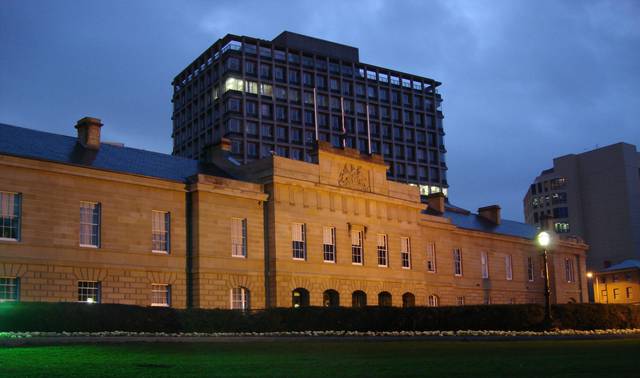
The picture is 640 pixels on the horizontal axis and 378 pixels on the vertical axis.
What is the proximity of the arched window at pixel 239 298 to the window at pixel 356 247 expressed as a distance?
30.6 ft

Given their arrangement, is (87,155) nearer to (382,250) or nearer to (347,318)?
(347,318)

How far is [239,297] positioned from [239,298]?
0.06 meters

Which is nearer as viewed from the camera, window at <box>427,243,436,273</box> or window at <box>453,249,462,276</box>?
window at <box>427,243,436,273</box>

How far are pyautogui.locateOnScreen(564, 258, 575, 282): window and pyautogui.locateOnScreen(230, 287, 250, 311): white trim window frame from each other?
146 ft

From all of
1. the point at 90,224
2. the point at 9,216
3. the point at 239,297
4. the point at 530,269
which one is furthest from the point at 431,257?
the point at 9,216

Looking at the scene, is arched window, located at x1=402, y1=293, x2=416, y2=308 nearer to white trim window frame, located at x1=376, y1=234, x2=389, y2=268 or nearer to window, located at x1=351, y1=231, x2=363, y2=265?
white trim window frame, located at x1=376, y1=234, x2=389, y2=268

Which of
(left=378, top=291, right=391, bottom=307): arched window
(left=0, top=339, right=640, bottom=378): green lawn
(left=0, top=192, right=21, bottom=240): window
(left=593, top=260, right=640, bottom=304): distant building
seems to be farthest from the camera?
(left=593, top=260, right=640, bottom=304): distant building

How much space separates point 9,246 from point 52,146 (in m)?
7.08

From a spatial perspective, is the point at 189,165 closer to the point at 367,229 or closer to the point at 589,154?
the point at 367,229

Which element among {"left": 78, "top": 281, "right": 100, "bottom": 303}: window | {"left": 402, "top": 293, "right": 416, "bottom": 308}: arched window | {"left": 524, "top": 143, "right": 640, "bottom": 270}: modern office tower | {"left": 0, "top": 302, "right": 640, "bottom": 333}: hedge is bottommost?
{"left": 0, "top": 302, "right": 640, "bottom": 333}: hedge

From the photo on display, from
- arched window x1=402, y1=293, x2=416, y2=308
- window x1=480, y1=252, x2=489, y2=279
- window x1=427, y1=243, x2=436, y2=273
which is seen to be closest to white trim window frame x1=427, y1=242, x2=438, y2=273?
window x1=427, y1=243, x2=436, y2=273

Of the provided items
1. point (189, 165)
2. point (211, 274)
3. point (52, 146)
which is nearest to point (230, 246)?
point (211, 274)

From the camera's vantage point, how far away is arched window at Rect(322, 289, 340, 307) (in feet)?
162

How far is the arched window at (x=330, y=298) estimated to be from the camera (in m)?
49.5
